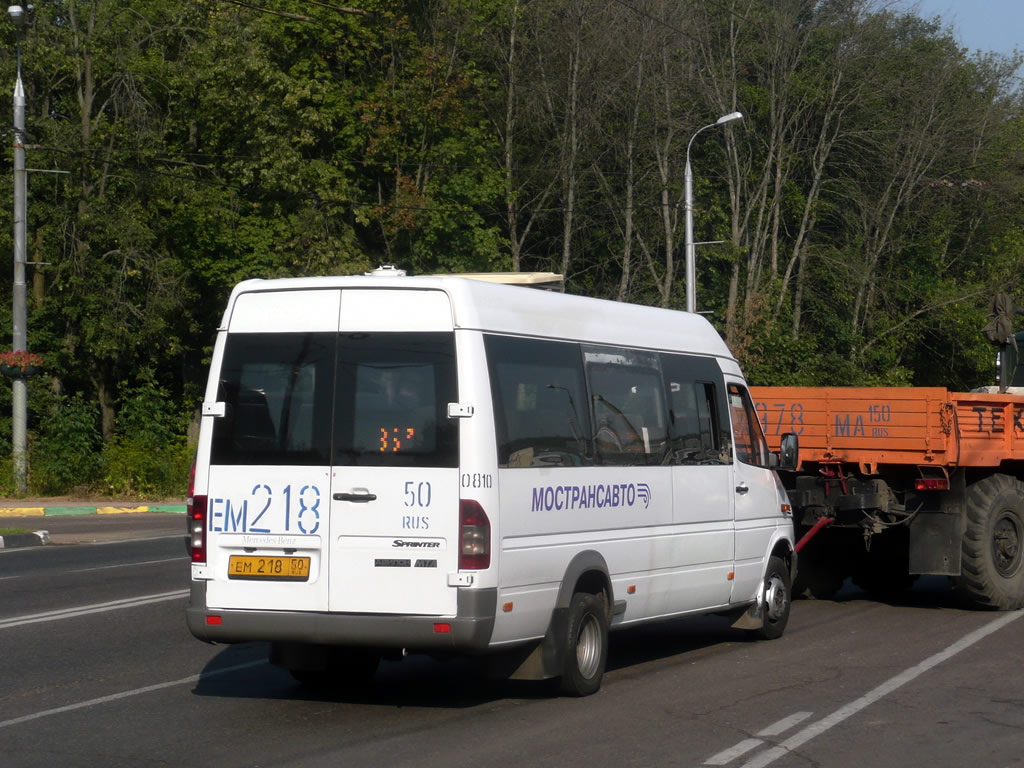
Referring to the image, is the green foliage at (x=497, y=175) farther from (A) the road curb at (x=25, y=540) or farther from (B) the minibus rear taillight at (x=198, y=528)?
(B) the minibus rear taillight at (x=198, y=528)

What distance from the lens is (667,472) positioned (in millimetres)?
9453

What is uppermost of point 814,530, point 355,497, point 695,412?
point 695,412

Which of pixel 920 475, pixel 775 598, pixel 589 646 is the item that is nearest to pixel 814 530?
pixel 920 475

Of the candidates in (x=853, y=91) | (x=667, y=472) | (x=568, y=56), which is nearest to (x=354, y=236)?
(x=568, y=56)

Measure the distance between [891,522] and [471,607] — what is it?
6367 mm

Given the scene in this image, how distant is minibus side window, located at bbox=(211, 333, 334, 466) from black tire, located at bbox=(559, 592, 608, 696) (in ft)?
5.88

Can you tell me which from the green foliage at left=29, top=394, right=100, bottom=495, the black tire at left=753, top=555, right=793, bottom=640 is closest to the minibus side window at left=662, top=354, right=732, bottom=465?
the black tire at left=753, top=555, right=793, bottom=640

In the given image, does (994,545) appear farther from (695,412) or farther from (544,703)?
(544,703)

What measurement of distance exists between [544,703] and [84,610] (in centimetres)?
570

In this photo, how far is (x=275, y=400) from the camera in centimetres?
791

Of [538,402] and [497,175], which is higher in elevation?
[497,175]

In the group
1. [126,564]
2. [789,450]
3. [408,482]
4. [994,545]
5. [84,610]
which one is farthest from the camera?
[126,564]

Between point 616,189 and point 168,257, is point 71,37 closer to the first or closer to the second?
point 168,257

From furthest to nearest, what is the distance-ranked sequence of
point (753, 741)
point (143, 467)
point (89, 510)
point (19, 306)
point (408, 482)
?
point (143, 467)
point (19, 306)
point (89, 510)
point (408, 482)
point (753, 741)
